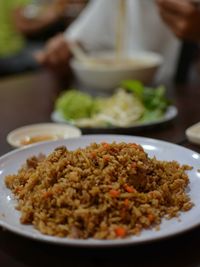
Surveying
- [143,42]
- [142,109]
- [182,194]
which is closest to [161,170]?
[182,194]

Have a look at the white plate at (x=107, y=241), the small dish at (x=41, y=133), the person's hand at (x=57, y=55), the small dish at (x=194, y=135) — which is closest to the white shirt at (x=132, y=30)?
the person's hand at (x=57, y=55)

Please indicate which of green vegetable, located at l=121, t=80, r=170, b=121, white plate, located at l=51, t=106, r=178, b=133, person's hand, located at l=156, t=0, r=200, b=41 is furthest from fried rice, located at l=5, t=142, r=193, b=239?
person's hand, located at l=156, t=0, r=200, b=41

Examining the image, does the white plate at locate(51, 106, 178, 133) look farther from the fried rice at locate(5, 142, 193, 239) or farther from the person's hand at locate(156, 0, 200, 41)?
the person's hand at locate(156, 0, 200, 41)

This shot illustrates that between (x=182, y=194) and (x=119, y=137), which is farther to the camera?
(x=119, y=137)

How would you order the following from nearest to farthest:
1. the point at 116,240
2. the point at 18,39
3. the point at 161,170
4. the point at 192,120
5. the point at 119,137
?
1. the point at 116,240
2. the point at 161,170
3. the point at 119,137
4. the point at 192,120
5. the point at 18,39

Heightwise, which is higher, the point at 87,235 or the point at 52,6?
the point at 87,235

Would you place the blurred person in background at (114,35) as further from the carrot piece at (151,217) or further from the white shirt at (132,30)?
the carrot piece at (151,217)

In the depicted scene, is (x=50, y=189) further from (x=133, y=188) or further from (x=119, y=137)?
(x=119, y=137)
